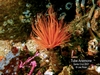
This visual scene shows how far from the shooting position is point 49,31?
4270 mm

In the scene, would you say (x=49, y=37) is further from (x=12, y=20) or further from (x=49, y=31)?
(x=12, y=20)

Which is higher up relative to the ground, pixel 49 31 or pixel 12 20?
pixel 12 20

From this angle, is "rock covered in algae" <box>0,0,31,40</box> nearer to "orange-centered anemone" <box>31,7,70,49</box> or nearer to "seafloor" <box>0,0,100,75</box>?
"seafloor" <box>0,0,100,75</box>

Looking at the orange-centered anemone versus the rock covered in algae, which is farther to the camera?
the rock covered in algae

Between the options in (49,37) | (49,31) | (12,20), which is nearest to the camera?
(49,37)

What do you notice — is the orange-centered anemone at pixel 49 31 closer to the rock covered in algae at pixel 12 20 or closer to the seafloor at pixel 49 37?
the seafloor at pixel 49 37

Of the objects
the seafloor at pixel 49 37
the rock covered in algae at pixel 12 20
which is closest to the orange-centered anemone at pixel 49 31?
the seafloor at pixel 49 37

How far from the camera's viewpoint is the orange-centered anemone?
13.6 ft

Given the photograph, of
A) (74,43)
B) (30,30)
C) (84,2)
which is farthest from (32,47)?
(84,2)

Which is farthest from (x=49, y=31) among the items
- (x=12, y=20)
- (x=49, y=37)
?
(x=12, y=20)

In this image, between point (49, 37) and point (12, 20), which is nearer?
point (49, 37)

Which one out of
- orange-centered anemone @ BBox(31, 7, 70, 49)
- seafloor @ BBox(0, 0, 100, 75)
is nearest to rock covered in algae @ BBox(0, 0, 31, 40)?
seafloor @ BBox(0, 0, 100, 75)

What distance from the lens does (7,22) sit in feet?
15.9

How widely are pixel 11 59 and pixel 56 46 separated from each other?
672 millimetres
